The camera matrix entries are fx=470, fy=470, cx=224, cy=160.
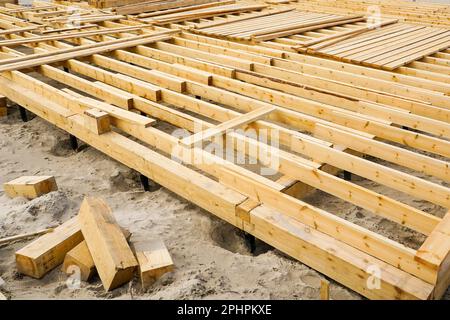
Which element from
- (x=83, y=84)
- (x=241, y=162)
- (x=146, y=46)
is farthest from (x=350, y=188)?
(x=146, y=46)

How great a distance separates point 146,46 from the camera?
22.3 ft

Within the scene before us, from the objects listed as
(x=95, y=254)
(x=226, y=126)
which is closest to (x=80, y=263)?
(x=95, y=254)

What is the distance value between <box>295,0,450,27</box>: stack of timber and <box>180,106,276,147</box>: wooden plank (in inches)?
188

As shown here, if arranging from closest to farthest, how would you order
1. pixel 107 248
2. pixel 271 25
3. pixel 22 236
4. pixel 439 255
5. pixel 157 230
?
pixel 439 255
pixel 107 248
pixel 22 236
pixel 157 230
pixel 271 25

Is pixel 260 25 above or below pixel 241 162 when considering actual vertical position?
above

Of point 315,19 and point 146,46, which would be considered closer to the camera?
point 146,46

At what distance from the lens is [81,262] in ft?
9.68

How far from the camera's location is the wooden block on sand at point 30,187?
3.80m

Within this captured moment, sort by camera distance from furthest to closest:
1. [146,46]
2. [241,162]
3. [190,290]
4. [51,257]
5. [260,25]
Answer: [260,25], [146,46], [241,162], [51,257], [190,290]

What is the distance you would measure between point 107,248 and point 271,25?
568 cm

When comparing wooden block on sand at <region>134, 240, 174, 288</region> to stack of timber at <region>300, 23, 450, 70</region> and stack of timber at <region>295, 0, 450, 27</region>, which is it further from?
stack of timber at <region>295, 0, 450, 27</region>

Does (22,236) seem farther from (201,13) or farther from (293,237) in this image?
(201,13)

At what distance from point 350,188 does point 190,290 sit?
49.2 inches
